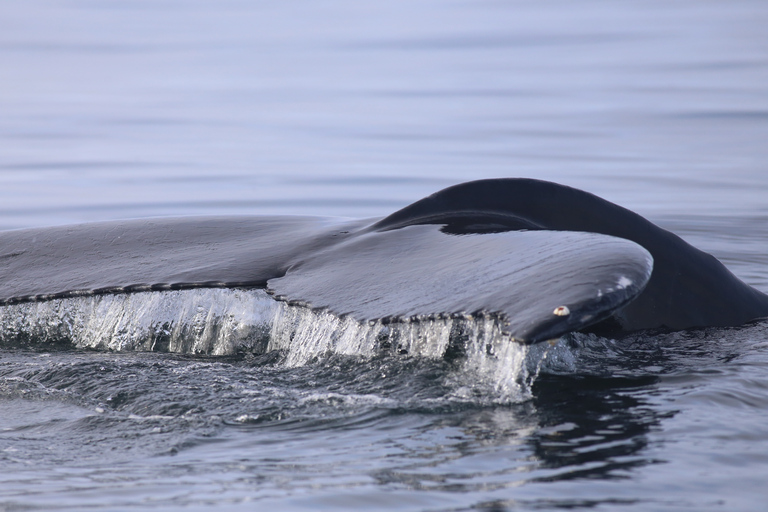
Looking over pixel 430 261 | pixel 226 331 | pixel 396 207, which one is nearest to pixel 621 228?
pixel 430 261

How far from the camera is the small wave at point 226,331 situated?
12.4ft

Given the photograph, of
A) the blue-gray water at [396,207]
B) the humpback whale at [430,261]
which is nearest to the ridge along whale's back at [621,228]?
the humpback whale at [430,261]

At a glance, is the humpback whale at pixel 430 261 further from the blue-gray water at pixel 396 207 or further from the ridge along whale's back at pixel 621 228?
the blue-gray water at pixel 396 207

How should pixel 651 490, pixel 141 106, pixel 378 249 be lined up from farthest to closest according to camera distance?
pixel 141 106 < pixel 378 249 < pixel 651 490

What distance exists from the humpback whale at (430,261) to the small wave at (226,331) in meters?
0.16

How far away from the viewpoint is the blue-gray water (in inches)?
112

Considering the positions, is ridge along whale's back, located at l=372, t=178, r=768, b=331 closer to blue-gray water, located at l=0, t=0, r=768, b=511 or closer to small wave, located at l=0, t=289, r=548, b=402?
blue-gray water, located at l=0, t=0, r=768, b=511

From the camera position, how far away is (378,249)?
3930mm

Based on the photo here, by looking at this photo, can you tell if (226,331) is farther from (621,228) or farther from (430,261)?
(621,228)

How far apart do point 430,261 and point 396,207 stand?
7.41 meters

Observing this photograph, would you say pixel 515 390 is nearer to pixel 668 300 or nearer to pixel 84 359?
pixel 668 300

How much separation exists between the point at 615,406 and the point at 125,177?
1093cm

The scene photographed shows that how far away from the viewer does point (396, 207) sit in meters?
11.0

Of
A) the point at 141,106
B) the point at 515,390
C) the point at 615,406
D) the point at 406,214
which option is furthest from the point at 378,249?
the point at 141,106
